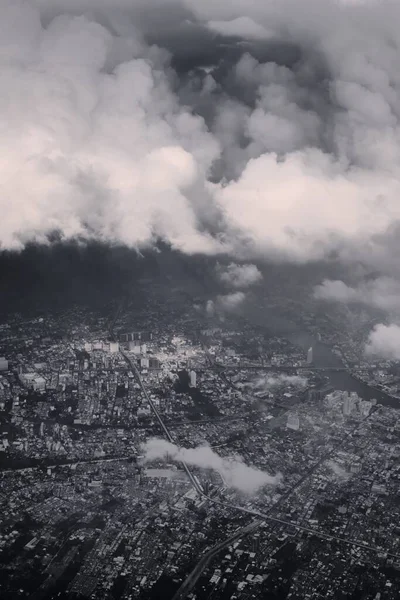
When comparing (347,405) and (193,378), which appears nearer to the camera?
(347,405)

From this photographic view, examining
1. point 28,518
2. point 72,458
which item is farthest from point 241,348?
point 28,518

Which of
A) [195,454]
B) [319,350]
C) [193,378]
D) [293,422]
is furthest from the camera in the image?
[319,350]

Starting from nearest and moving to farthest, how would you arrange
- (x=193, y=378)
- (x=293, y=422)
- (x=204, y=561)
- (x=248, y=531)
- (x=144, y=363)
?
(x=204, y=561) → (x=248, y=531) → (x=293, y=422) → (x=193, y=378) → (x=144, y=363)

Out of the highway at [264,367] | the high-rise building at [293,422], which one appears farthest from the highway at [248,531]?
the highway at [264,367]

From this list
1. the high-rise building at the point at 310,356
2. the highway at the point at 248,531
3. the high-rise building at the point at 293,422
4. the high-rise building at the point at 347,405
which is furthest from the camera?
the high-rise building at the point at 310,356

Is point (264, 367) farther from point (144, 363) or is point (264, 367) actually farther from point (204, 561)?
point (204, 561)

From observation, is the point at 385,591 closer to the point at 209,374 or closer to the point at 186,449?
the point at 186,449

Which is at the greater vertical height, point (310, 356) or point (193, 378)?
point (310, 356)

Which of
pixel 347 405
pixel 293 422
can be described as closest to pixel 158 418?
pixel 293 422

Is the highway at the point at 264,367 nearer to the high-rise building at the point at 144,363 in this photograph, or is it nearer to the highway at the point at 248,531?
the high-rise building at the point at 144,363
